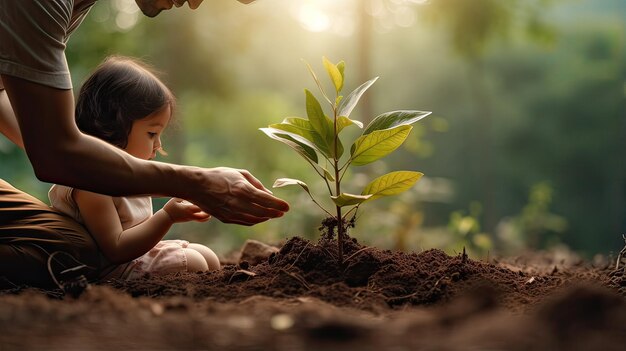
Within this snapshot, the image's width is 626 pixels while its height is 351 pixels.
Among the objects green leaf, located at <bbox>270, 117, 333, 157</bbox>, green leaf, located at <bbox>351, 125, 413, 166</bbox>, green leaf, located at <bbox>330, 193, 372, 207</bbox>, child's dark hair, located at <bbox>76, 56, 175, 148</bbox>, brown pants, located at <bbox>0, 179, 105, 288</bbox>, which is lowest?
brown pants, located at <bbox>0, 179, 105, 288</bbox>

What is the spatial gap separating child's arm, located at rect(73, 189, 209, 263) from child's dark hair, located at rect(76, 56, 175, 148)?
7.2 inches

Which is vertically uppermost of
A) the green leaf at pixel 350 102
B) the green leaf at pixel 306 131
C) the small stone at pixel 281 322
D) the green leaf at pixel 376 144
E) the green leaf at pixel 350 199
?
the green leaf at pixel 350 102

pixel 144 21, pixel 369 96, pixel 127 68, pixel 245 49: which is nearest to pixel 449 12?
pixel 369 96

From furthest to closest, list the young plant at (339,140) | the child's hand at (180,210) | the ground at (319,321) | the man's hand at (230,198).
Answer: the child's hand at (180,210)
the young plant at (339,140)
the man's hand at (230,198)
the ground at (319,321)

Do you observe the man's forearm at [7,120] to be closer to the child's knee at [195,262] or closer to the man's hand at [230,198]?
the child's knee at [195,262]

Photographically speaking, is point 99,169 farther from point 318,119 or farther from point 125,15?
point 125,15

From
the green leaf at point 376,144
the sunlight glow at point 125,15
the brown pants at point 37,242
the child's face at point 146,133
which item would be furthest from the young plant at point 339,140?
the sunlight glow at point 125,15

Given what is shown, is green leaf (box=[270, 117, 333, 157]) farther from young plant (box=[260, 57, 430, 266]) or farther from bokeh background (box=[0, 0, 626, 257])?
bokeh background (box=[0, 0, 626, 257])

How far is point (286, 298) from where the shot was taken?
3.33ft

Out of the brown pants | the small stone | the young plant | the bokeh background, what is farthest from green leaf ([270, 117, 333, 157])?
the bokeh background

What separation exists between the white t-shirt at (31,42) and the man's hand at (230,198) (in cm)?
27

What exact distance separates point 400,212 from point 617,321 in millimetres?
2653

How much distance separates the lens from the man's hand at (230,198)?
3.55ft

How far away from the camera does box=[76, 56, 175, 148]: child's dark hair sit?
1454 mm
